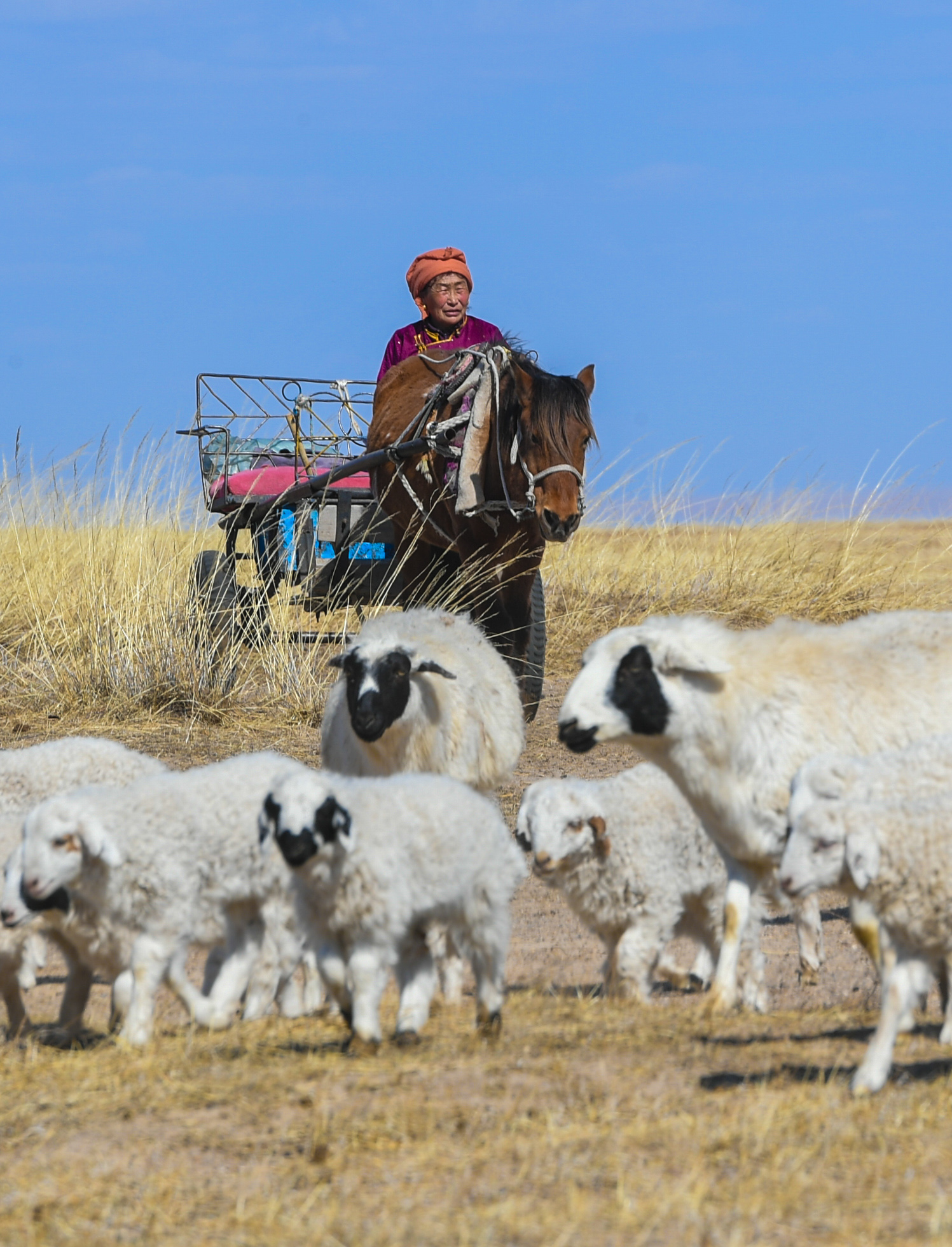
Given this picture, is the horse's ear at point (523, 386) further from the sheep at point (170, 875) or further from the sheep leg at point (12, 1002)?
the sheep leg at point (12, 1002)

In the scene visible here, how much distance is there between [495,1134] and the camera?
4.12 m

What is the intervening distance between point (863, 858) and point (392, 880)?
1.50 m

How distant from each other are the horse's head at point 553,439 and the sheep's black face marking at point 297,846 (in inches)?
162

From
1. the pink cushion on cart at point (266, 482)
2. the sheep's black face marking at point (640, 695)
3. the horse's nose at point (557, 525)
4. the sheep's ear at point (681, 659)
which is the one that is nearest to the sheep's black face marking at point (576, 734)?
the sheep's black face marking at point (640, 695)

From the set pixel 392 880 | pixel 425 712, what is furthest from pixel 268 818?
pixel 425 712

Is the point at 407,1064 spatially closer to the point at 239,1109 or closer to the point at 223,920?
the point at 239,1109

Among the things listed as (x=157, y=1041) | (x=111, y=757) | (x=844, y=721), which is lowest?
(x=157, y=1041)

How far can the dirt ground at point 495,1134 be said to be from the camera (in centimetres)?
356

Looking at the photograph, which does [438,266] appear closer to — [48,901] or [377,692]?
[377,692]

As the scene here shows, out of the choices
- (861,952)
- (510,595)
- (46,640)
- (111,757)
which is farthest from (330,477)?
(861,952)

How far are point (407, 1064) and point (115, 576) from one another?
26.3 ft

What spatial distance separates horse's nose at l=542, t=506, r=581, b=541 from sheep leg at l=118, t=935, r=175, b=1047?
401cm

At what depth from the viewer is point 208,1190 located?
3.81 meters

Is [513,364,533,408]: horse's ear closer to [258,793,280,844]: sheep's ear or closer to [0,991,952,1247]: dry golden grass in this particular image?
[258,793,280,844]: sheep's ear
